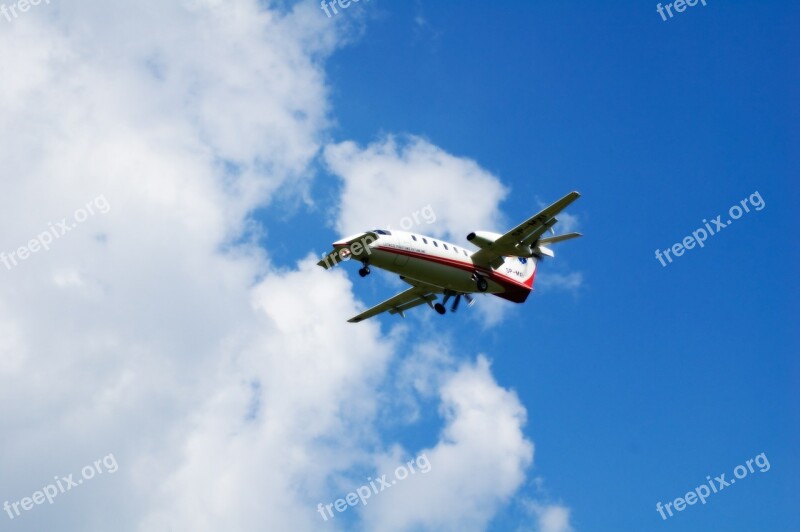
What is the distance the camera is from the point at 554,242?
5969 centimetres

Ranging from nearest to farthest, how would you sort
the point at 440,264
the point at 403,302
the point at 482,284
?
the point at 440,264
the point at 482,284
the point at 403,302

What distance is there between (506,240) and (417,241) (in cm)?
657

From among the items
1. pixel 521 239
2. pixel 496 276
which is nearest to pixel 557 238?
pixel 521 239

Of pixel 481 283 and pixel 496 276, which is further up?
pixel 496 276

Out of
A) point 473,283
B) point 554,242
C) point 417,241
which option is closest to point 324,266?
point 417,241

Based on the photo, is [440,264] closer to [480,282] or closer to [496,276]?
[480,282]

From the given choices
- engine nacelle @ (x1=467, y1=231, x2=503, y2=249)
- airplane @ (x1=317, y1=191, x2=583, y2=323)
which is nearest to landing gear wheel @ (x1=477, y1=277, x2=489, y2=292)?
airplane @ (x1=317, y1=191, x2=583, y2=323)

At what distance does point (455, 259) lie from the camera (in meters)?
58.8

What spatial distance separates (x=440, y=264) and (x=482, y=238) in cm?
339

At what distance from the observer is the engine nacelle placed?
192 feet

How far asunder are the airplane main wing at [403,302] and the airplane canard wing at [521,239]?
5.88m

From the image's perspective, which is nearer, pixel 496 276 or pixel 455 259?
pixel 455 259

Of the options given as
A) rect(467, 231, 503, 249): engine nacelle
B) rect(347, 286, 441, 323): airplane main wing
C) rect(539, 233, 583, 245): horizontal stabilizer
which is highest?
rect(347, 286, 441, 323): airplane main wing

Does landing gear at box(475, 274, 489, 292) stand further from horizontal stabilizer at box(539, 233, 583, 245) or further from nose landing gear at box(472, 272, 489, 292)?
horizontal stabilizer at box(539, 233, 583, 245)
